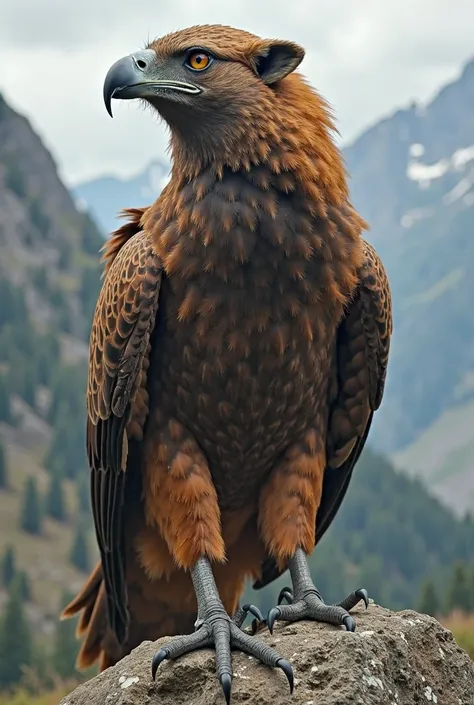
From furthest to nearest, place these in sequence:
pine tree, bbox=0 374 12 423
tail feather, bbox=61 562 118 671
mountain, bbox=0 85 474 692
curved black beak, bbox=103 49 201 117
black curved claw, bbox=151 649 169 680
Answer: pine tree, bbox=0 374 12 423, mountain, bbox=0 85 474 692, tail feather, bbox=61 562 118 671, curved black beak, bbox=103 49 201 117, black curved claw, bbox=151 649 169 680

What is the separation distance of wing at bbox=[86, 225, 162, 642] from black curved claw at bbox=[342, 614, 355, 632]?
72.1 inches

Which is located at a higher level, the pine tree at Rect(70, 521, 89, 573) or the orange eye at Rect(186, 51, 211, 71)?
the pine tree at Rect(70, 521, 89, 573)

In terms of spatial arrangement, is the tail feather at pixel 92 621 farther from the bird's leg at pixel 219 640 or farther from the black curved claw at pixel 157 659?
the black curved claw at pixel 157 659

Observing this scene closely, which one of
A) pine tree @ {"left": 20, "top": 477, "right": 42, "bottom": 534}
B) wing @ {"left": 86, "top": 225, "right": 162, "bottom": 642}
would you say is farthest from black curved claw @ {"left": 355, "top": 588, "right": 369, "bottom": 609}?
pine tree @ {"left": 20, "top": 477, "right": 42, "bottom": 534}

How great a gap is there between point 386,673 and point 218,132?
3198mm

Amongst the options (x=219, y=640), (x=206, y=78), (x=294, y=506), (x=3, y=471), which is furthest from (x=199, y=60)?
(x=3, y=471)

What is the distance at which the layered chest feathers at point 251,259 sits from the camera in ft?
19.6

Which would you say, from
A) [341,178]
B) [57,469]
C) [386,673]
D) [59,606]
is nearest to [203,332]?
[341,178]

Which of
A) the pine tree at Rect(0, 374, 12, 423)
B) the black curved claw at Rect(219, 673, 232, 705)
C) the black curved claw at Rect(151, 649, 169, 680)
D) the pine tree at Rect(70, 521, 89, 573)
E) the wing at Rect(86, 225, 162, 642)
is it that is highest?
the pine tree at Rect(0, 374, 12, 423)

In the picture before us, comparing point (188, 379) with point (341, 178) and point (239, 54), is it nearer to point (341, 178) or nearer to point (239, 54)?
point (341, 178)

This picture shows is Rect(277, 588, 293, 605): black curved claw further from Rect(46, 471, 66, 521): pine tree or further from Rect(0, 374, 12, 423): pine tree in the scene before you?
Rect(0, 374, 12, 423): pine tree

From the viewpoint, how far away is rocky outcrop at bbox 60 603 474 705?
16.1ft

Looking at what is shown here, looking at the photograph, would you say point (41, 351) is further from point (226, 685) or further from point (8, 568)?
point (226, 685)

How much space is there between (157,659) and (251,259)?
2339 mm
